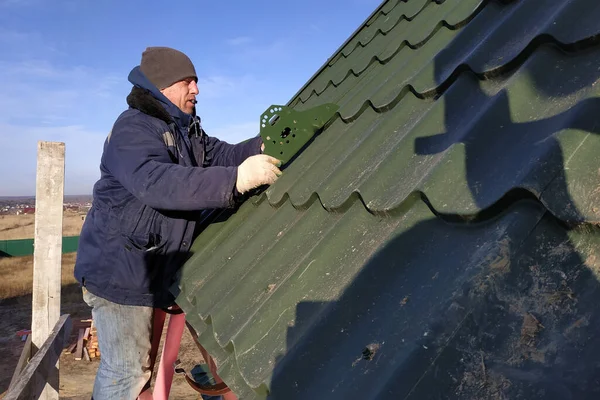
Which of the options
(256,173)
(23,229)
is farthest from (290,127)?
(23,229)

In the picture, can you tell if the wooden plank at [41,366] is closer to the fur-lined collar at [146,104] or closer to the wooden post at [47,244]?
the wooden post at [47,244]

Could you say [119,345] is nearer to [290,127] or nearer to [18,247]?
[290,127]

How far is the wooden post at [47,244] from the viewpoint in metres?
4.22

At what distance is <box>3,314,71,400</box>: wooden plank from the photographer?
271cm

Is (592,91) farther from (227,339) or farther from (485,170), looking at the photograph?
(227,339)

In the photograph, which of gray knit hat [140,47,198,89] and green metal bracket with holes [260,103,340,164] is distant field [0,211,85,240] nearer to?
gray knit hat [140,47,198,89]

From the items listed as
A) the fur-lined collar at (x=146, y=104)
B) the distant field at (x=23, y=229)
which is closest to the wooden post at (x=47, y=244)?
the fur-lined collar at (x=146, y=104)

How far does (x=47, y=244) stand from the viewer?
4.31m

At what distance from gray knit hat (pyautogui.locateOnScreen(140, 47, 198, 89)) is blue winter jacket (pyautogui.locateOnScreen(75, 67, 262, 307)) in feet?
0.55

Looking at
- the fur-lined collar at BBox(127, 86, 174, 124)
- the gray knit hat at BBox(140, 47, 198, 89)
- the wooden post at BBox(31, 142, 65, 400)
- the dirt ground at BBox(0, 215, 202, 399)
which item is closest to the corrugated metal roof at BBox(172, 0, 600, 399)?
the fur-lined collar at BBox(127, 86, 174, 124)

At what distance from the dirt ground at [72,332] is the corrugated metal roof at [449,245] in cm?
955

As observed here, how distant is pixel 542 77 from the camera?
1.38 metres

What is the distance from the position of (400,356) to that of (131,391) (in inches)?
97.4

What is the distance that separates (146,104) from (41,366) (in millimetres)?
1881
